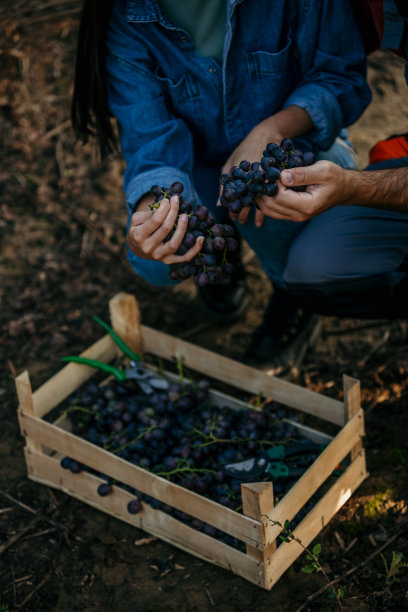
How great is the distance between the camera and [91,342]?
10.8 feet

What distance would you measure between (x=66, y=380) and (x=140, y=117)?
3.61ft

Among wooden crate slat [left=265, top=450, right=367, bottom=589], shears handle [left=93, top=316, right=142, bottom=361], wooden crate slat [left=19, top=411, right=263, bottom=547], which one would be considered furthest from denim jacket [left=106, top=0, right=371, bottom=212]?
wooden crate slat [left=265, top=450, right=367, bottom=589]

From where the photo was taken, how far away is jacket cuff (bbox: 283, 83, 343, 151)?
236 cm

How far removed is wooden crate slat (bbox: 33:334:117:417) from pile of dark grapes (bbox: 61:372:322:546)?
0.19 ft

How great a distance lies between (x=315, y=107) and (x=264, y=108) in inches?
8.8

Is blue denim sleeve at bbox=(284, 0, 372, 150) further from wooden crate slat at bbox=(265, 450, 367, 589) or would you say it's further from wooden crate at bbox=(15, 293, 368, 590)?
wooden crate slat at bbox=(265, 450, 367, 589)

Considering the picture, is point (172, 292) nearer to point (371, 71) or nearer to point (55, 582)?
point (55, 582)

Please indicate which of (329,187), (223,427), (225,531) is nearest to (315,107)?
(329,187)

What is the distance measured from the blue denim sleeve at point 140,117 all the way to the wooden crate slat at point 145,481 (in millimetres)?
884

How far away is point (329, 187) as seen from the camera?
1.97 meters

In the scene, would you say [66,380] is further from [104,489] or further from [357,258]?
[357,258]

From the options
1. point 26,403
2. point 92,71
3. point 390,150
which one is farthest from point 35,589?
point 390,150

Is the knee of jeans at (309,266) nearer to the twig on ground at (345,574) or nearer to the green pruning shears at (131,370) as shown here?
the green pruning shears at (131,370)

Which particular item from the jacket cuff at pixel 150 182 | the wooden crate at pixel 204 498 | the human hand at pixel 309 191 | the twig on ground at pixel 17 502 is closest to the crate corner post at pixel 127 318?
the wooden crate at pixel 204 498
